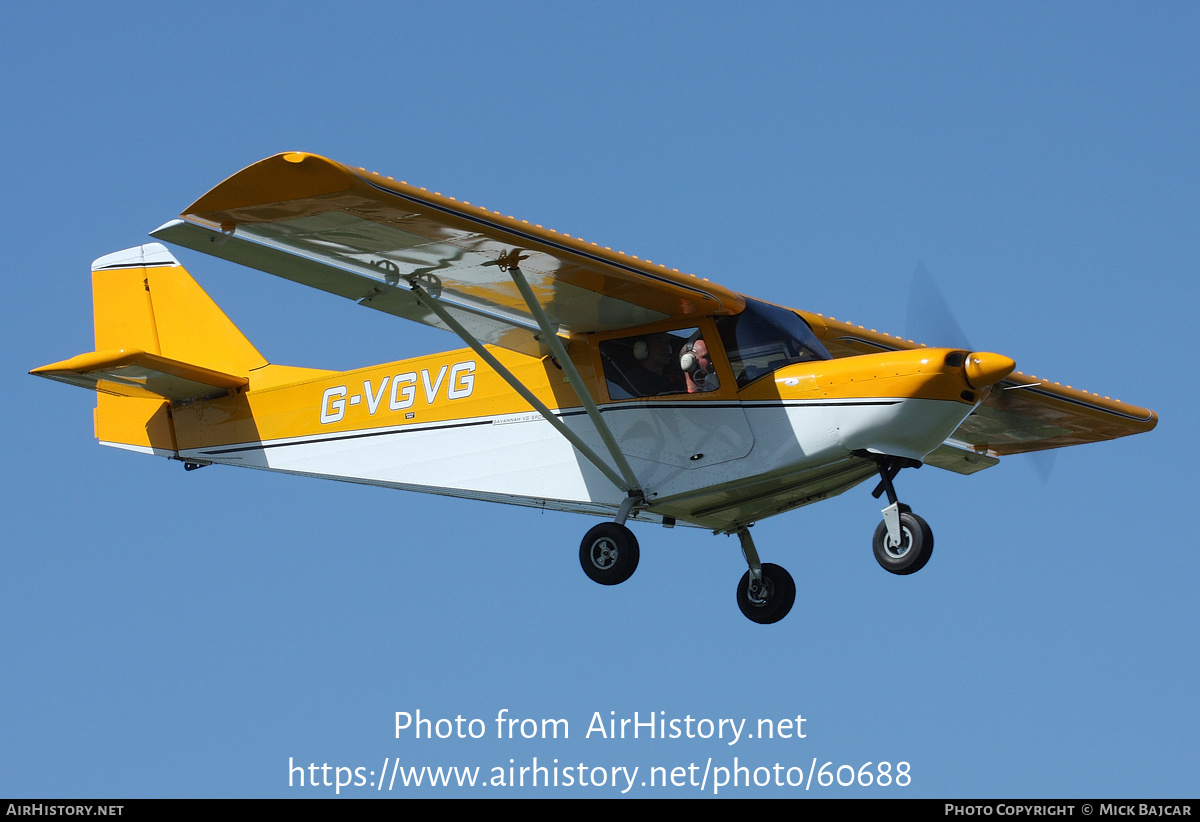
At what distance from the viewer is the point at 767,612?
13031 millimetres

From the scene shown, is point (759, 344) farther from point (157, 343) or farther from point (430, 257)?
point (157, 343)

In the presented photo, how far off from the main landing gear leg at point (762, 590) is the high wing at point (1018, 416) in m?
2.29

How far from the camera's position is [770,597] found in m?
13.0

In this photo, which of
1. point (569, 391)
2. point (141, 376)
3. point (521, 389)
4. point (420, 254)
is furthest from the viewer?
point (141, 376)

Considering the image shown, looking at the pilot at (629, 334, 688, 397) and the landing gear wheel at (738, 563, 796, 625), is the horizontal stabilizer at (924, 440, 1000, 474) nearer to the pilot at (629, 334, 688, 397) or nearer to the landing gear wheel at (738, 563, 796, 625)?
the landing gear wheel at (738, 563, 796, 625)

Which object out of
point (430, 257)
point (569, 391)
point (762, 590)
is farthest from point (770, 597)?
point (430, 257)

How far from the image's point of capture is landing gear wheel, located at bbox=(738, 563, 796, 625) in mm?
13016

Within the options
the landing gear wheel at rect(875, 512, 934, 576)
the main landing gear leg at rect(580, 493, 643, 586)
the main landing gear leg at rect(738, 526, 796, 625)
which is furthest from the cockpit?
the main landing gear leg at rect(738, 526, 796, 625)

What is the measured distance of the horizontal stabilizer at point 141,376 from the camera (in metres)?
13.3

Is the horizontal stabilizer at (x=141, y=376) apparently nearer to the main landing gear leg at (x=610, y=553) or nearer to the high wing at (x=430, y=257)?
the high wing at (x=430, y=257)

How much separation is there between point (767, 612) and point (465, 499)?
3013 mm

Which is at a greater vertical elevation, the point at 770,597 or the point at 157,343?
the point at 157,343

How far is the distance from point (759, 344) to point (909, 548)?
83.7 inches
